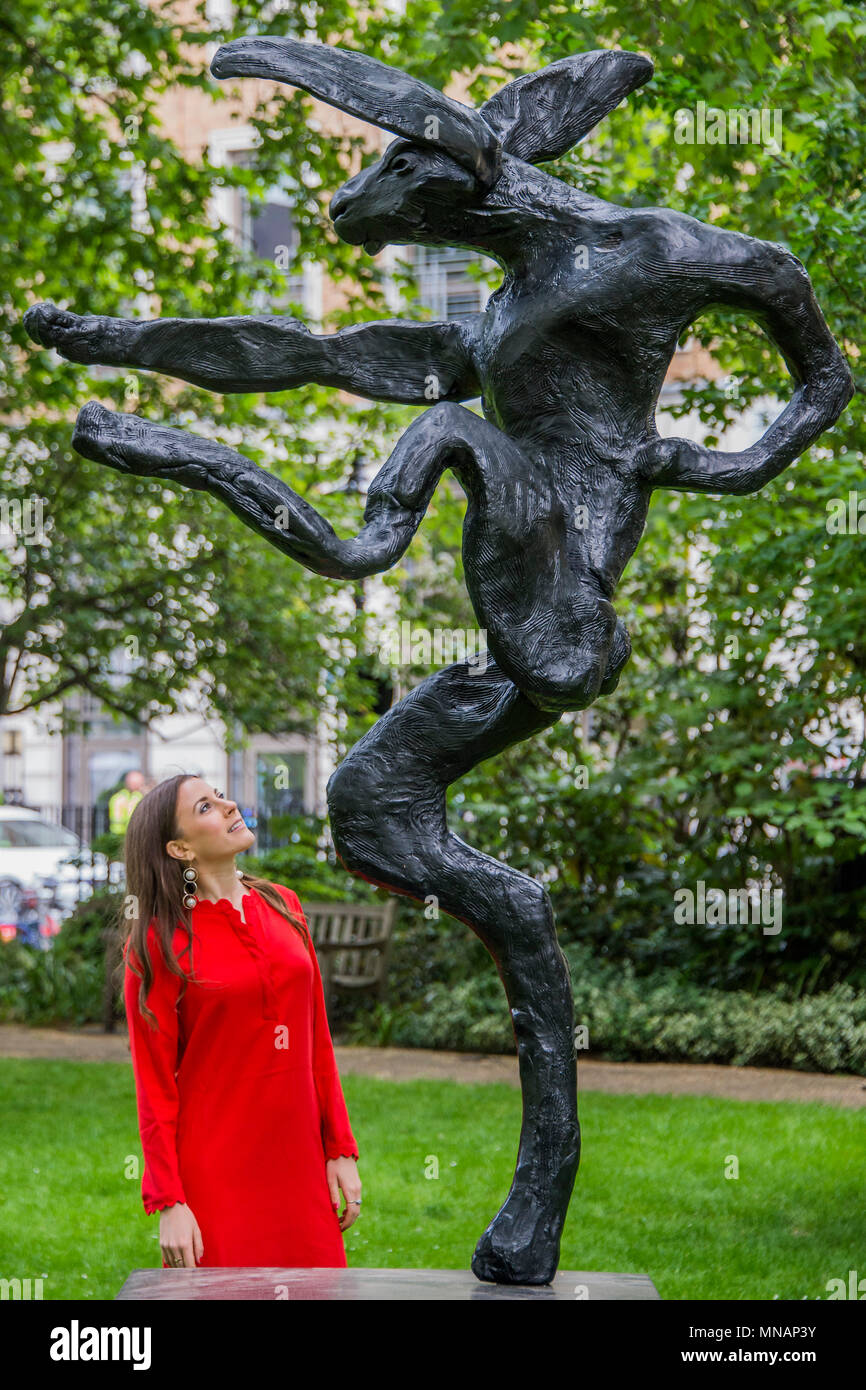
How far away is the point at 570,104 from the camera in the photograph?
2.71 metres

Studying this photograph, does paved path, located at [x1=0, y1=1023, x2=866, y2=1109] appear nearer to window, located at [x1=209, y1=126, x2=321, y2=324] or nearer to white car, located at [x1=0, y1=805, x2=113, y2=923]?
white car, located at [x1=0, y1=805, x2=113, y2=923]

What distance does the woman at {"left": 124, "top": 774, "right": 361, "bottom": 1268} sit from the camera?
120 inches

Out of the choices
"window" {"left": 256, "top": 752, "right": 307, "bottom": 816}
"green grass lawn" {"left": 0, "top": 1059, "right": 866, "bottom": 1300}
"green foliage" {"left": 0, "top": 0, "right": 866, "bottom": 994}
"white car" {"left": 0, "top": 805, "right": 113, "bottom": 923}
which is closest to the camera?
"green grass lawn" {"left": 0, "top": 1059, "right": 866, "bottom": 1300}

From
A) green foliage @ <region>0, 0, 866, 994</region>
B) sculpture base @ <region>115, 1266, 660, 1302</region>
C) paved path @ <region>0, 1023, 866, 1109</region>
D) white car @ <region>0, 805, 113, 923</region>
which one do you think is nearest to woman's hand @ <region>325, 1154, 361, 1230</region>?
sculpture base @ <region>115, 1266, 660, 1302</region>

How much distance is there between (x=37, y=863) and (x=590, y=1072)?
34.1 ft

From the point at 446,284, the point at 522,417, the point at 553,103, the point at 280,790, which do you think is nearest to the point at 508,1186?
the point at 522,417

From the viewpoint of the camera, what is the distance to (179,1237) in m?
2.92

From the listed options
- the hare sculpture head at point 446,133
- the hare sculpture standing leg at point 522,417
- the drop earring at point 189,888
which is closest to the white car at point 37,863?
the drop earring at point 189,888

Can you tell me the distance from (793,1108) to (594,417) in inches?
252

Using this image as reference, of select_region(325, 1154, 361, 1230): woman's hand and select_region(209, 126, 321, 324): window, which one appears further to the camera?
select_region(209, 126, 321, 324): window

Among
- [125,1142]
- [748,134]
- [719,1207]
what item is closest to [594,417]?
[748,134]

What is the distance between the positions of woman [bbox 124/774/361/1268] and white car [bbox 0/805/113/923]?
10.3 meters

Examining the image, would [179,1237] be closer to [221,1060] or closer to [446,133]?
[221,1060]
